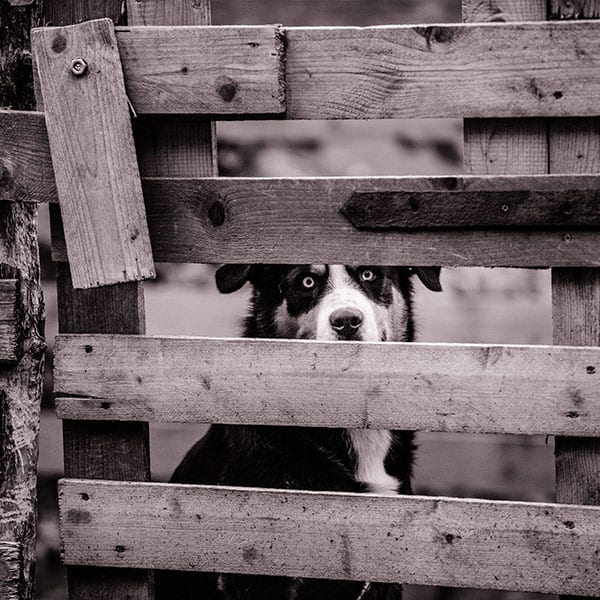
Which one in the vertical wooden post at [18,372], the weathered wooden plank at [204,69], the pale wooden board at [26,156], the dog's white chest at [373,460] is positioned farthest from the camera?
the dog's white chest at [373,460]

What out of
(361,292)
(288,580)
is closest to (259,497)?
(288,580)

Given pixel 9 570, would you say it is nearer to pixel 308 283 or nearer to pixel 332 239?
pixel 332 239

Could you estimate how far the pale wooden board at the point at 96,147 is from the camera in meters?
2.62

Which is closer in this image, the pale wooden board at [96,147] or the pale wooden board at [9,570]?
the pale wooden board at [96,147]

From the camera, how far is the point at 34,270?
2949 millimetres

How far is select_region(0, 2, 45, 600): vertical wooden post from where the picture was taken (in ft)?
9.33

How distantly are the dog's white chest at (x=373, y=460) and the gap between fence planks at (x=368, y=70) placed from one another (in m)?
1.51

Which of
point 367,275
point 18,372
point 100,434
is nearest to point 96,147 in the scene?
point 18,372

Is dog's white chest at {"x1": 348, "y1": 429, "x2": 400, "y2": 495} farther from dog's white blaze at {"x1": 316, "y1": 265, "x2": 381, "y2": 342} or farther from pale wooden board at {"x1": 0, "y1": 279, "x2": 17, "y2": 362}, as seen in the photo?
pale wooden board at {"x1": 0, "y1": 279, "x2": 17, "y2": 362}

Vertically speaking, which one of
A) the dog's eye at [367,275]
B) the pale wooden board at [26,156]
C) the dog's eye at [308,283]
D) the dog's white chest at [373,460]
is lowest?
the dog's white chest at [373,460]

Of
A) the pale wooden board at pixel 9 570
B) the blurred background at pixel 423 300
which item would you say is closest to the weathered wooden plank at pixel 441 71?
the pale wooden board at pixel 9 570

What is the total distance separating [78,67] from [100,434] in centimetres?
105

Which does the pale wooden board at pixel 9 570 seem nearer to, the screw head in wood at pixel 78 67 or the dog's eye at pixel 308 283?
the screw head in wood at pixel 78 67

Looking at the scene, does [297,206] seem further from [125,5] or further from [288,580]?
[288,580]
